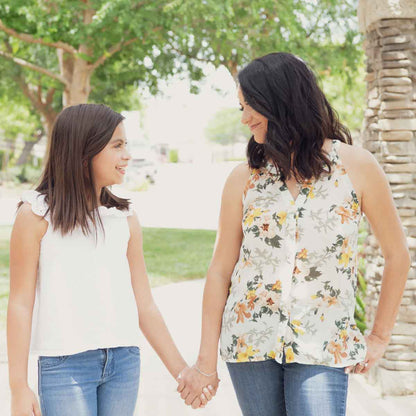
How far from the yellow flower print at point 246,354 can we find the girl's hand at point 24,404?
2.18 feet

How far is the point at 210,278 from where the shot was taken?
2566mm

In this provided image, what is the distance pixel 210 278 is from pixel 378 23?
3468 mm

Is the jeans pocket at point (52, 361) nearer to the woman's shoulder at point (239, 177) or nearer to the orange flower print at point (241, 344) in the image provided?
the orange flower print at point (241, 344)

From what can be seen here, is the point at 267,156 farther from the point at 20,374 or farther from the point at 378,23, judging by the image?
the point at 378,23

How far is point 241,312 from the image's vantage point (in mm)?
2400

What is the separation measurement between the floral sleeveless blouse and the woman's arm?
6 centimetres

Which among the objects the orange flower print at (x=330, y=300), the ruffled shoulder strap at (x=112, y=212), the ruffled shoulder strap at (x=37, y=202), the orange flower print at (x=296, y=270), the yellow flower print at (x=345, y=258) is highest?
the ruffled shoulder strap at (x=37, y=202)

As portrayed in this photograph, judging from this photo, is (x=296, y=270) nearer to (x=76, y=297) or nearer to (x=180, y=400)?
(x=76, y=297)

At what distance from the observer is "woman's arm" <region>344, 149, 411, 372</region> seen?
2.39m

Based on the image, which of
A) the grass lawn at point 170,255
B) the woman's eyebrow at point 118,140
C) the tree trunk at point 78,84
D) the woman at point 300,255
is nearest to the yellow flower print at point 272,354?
the woman at point 300,255

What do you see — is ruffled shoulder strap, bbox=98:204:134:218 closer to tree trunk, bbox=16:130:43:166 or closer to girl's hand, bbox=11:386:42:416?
girl's hand, bbox=11:386:42:416

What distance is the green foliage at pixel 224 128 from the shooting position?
11738 centimetres

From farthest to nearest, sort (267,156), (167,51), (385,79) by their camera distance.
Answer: (167,51), (385,79), (267,156)

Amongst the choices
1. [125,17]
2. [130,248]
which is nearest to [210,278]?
[130,248]
